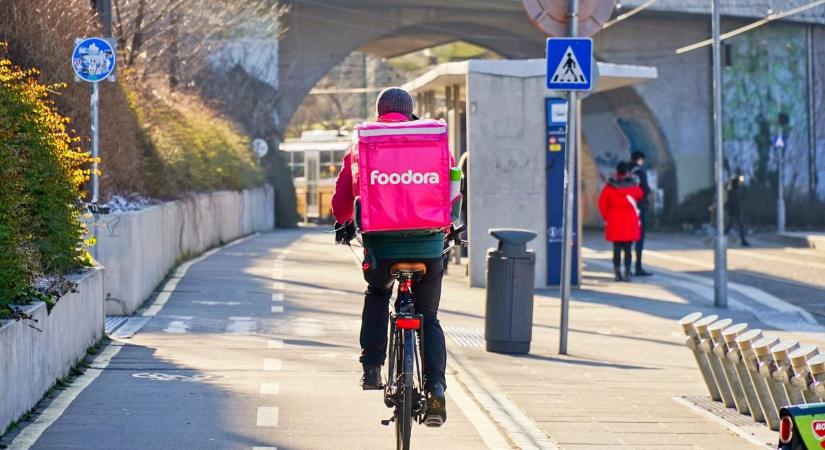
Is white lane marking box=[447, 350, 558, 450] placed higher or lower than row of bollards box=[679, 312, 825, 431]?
lower

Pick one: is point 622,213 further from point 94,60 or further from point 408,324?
point 408,324

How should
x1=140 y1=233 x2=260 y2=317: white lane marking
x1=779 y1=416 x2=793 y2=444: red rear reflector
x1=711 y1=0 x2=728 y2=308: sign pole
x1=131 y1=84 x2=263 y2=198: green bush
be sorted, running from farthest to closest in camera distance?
1. x1=131 y1=84 x2=263 y2=198: green bush
2. x1=711 y1=0 x2=728 y2=308: sign pole
3. x1=140 y1=233 x2=260 y2=317: white lane marking
4. x1=779 y1=416 x2=793 y2=444: red rear reflector

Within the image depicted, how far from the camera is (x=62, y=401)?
923 centimetres

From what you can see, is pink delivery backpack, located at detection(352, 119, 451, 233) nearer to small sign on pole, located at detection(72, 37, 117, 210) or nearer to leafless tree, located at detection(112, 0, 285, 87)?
A: small sign on pole, located at detection(72, 37, 117, 210)

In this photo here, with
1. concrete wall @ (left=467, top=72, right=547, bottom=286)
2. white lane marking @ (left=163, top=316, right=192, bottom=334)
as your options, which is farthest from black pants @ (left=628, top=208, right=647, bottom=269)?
white lane marking @ (left=163, top=316, right=192, bottom=334)

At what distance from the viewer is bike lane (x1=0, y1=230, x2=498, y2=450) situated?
816 cm

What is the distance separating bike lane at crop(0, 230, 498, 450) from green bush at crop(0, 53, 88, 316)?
84 cm

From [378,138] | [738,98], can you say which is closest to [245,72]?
[738,98]

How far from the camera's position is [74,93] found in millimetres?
17438

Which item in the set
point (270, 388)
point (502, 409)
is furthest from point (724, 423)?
point (270, 388)

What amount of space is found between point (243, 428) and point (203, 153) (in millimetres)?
21486

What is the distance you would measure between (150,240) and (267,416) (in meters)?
9.02

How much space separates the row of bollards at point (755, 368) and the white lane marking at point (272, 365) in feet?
9.89

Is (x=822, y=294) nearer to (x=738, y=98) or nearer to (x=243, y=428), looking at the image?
(x=243, y=428)
